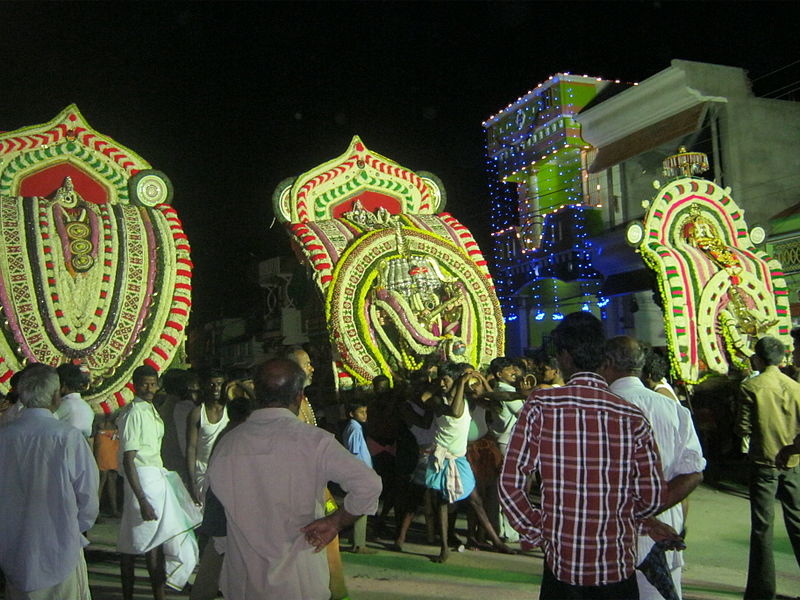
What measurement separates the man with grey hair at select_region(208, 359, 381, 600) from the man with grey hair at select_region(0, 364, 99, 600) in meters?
0.93

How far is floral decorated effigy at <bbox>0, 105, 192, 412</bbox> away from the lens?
263 inches

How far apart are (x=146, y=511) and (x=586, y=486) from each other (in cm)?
274

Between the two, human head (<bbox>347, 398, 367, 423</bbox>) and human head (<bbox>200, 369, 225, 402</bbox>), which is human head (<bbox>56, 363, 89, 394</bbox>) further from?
human head (<bbox>347, 398, 367, 423</bbox>)

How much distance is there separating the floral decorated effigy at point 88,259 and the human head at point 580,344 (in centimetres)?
511

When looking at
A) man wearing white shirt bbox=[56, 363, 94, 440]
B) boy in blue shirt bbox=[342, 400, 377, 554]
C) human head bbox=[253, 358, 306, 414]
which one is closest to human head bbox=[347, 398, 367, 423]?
boy in blue shirt bbox=[342, 400, 377, 554]

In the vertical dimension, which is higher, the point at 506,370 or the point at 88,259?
the point at 88,259

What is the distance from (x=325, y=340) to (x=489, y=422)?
3.26m

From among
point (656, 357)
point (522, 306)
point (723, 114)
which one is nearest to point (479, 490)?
point (656, 357)

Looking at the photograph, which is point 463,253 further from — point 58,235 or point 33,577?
point 33,577

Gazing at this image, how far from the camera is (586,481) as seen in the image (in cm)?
253

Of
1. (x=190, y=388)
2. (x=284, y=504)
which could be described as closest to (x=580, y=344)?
(x=284, y=504)

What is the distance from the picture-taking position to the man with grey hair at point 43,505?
124 inches

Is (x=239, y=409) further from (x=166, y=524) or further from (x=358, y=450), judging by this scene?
(x=358, y=450)

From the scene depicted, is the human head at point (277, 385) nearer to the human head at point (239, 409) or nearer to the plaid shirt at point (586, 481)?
the plaid shirt at point (586, 481)
